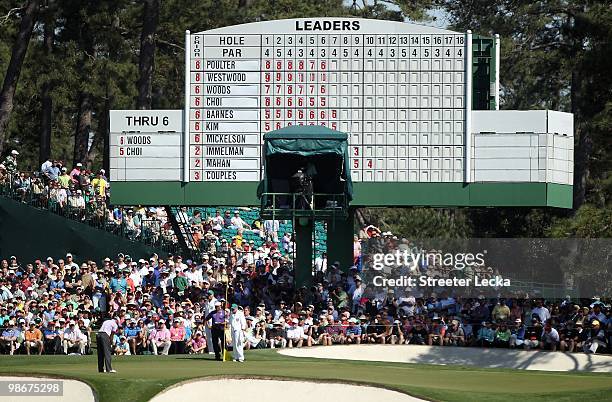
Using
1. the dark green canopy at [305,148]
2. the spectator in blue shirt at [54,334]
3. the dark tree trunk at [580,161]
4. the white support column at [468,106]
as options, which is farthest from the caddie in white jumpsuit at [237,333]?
the dark tree trunk at [580,161]

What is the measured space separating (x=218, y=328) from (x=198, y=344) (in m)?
4.00

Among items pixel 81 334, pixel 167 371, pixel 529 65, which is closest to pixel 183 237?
pixel 81 334

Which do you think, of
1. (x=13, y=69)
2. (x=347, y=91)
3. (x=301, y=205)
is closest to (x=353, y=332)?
(x=301, y=205)

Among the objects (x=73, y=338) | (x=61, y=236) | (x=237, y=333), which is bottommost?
(x=73, y=338)

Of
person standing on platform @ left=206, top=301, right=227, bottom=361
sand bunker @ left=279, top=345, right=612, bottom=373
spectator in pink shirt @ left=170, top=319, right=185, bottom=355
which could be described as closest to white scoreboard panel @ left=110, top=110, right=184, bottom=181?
spectator in pink shirt @ left=170, top=319, right=185, bottom=355

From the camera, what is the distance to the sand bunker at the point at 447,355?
37219 millimetres

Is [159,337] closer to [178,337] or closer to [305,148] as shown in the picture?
[178,337]

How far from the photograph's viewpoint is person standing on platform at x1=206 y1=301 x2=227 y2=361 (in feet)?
111

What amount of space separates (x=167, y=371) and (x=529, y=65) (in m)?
33.8

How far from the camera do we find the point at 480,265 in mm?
43375

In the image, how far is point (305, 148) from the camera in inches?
1556

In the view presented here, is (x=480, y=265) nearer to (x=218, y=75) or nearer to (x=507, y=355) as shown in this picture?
(x=507, y=355)

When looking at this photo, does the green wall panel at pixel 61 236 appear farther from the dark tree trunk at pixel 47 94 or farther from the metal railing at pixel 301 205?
the dark tree trunk at pixel 47 94
